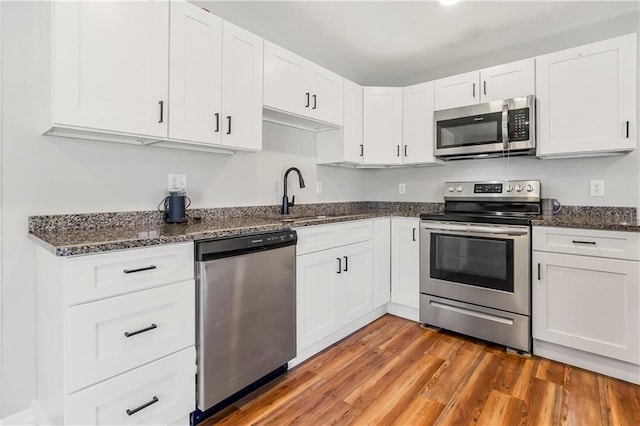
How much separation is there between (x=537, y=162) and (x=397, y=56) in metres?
1.48

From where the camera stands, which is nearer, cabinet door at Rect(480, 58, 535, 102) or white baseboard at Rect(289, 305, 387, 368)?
white baseboard at Rect(289, 305, 387, 368)

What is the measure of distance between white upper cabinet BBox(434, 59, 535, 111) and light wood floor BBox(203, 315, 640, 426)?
6.27ft

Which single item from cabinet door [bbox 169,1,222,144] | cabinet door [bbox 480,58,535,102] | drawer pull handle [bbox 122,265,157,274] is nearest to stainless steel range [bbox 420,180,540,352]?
cabinet door [bbox 480,58,535,102]

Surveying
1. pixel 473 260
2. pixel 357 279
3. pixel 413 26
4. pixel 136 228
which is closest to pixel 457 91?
pixel 413 26

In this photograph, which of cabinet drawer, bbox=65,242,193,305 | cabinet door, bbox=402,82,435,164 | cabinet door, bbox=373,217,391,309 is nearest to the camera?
cabinet drawer, bbox=65,242,193,305

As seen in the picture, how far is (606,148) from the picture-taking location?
2127 millimetres

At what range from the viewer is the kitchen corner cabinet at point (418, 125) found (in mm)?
2881

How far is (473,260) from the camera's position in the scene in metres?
2.41

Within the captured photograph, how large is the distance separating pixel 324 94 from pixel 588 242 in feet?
6.68

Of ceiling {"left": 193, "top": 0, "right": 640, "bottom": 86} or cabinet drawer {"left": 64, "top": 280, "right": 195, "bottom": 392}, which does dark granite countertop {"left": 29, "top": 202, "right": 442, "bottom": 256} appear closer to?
cabinet drawer {"left": 64, "top": 280, "right": 195, "bottom": 392}

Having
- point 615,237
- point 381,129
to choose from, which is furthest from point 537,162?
point 381,129

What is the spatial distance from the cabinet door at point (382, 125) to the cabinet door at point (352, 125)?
0.07 meters

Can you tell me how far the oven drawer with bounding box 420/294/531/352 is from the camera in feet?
7.30

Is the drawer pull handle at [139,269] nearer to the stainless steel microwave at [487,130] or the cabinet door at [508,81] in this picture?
the stainless steel microwave at [487,130]
